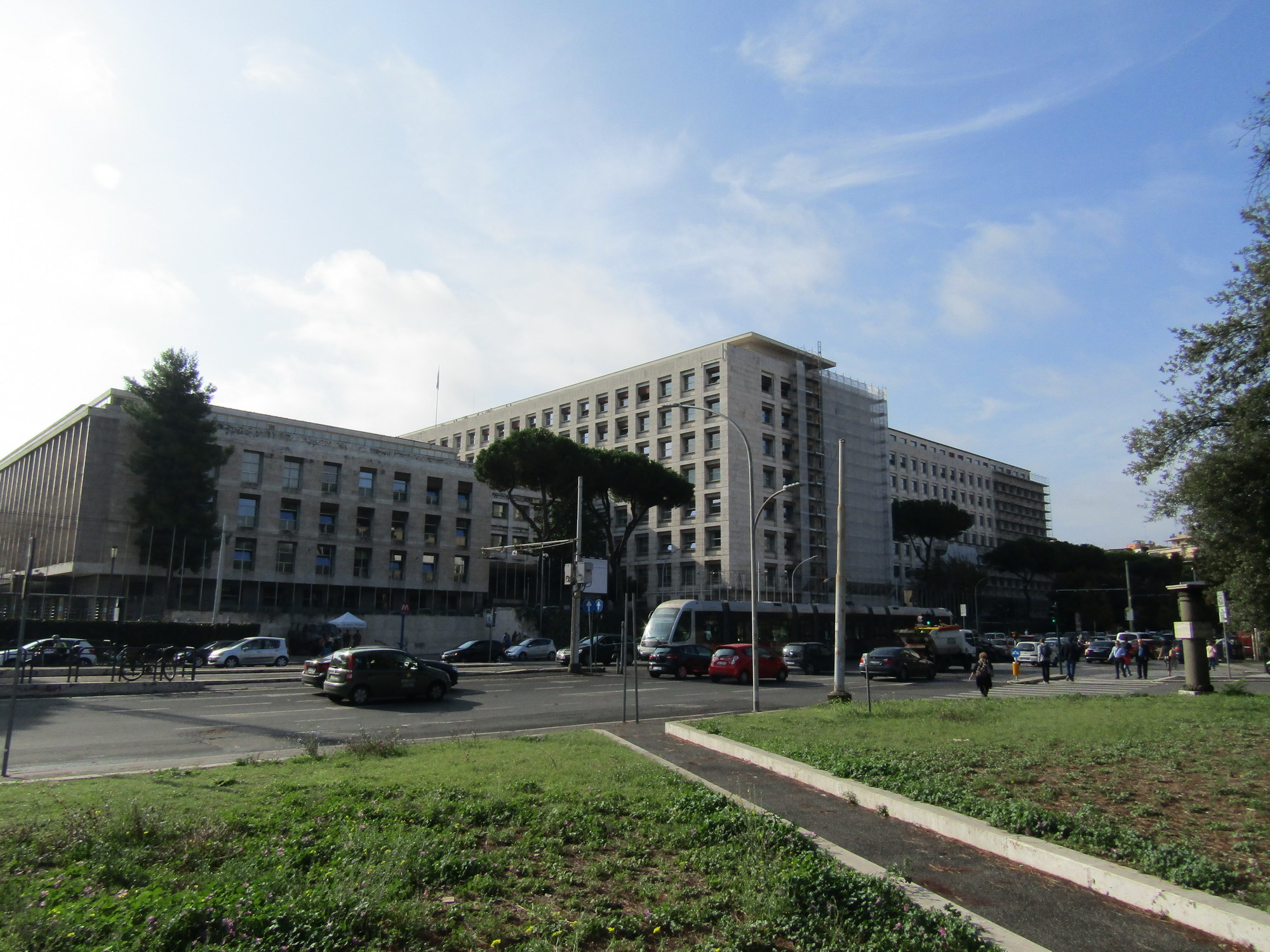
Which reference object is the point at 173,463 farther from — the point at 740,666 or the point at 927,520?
the point at 927,520

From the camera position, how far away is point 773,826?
20.5 feet

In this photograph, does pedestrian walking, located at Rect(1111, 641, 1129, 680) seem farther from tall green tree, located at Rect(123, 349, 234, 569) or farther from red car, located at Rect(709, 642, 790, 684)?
tall green tree, located at Rect(123, 349, 234, 569)

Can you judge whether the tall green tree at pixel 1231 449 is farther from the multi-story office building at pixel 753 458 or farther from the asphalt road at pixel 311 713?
the multi-story office building at pixel 753 458

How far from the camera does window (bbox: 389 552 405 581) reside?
5975 cm

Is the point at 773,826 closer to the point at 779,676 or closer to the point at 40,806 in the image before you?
the point at 40,806

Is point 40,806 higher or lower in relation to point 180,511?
lower

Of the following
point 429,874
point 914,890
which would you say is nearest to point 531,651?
point 429,874

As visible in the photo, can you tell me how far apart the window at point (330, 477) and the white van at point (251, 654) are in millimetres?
18859

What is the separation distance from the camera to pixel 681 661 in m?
32.3

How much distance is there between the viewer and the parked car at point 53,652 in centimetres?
3011

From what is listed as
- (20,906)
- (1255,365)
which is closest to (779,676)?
(1255,365)

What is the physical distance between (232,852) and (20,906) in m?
1.33

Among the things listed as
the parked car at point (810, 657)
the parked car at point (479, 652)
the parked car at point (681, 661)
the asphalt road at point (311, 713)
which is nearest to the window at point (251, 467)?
the parked car at point (479, 652)

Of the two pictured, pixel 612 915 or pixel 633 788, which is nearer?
pixel 612 915
